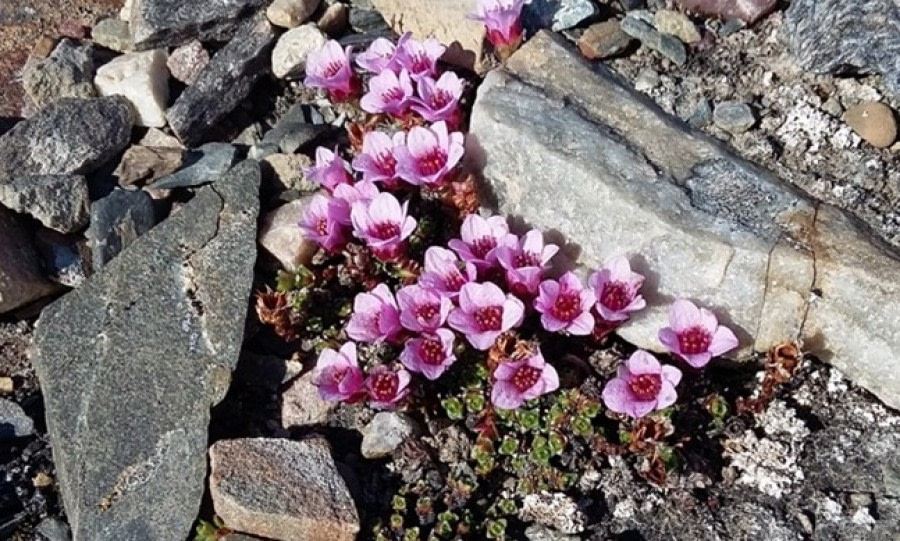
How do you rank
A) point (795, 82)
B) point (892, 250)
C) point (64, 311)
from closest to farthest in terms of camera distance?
point (892, 250) < point (64, 311) < point (795, 82)

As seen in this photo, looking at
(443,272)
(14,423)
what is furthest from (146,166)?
(443,272)

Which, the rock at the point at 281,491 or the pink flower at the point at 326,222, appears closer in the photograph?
the rock at the point at 281,491

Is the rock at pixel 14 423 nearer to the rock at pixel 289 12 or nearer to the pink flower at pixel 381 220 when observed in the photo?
the pink flower at pixel 381 220

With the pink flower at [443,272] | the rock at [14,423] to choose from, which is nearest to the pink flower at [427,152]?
the pink flower at [443,272]

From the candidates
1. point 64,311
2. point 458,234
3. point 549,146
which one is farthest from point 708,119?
point 64,311

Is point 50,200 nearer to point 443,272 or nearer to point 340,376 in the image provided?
point 340,376

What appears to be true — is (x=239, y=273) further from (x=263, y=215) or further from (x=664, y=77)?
(x=664, y=77)

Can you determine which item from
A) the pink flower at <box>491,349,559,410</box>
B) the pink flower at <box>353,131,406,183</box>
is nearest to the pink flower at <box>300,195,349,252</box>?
the pink flower at <box>353,131,406,183</box>
